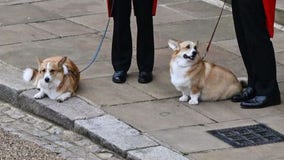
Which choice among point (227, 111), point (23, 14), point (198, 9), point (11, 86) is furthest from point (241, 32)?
point (23, 14)

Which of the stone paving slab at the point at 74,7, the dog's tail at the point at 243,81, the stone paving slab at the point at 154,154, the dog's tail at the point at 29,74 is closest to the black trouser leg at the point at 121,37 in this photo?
the dog's tail at the point at 29,74

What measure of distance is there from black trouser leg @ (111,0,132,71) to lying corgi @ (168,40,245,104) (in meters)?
0.61

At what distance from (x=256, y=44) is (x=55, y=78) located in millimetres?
1765

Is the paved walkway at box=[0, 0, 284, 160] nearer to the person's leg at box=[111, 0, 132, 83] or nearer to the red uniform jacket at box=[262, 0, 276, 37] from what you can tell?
the person's leg at box=[111, 0, 132, 83]

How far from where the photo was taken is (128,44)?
8445 millimetres

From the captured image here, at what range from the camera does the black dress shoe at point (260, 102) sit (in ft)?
25.5

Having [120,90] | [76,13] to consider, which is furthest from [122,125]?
[76,13]

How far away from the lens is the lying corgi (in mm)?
7750

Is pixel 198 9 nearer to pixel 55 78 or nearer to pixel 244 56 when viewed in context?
pixel 244 56

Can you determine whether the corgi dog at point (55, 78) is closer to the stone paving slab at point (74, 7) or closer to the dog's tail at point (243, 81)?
the dog's tail at point (243, 81)

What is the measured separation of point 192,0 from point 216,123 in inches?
183

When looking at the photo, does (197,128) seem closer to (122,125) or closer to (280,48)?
(122,125)

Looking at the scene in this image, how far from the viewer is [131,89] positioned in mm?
8289

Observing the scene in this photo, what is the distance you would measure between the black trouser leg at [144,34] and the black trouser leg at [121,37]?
0.09 m
